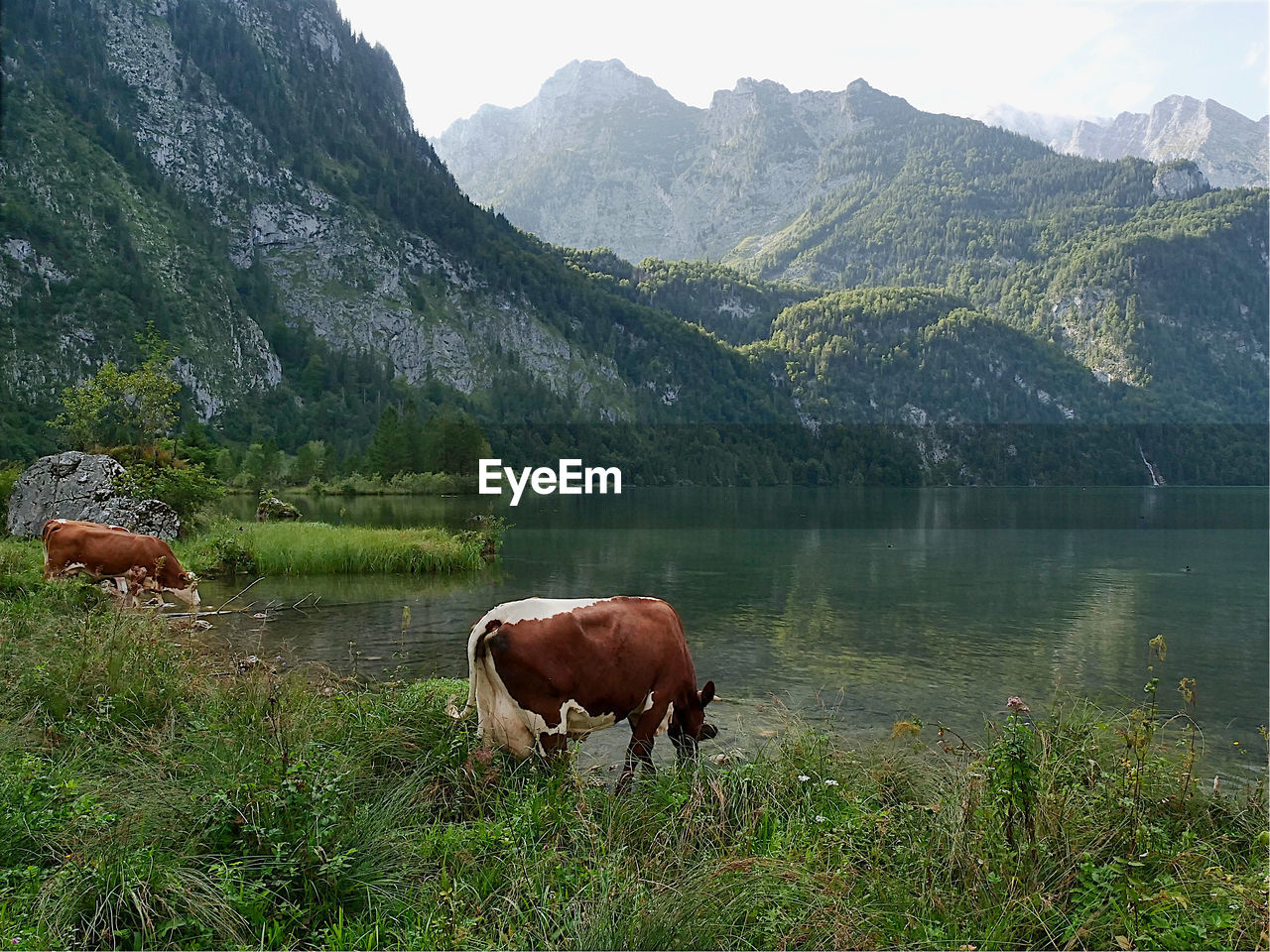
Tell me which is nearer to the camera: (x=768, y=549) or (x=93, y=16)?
(x=768, y=549)

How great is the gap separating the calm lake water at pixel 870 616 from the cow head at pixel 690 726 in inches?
84.6

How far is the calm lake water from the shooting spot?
666 inches

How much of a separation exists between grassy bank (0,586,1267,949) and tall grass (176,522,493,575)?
69.4ft

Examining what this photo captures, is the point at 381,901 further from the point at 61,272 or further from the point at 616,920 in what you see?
the point at 61,272

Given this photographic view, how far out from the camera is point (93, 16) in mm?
187500

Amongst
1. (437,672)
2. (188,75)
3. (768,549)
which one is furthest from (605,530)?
(188,75)

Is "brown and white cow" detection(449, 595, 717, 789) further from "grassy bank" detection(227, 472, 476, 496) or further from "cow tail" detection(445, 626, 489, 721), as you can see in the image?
"grassy bank" detection(227, 472, 476, 496)

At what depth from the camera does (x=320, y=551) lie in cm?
3144

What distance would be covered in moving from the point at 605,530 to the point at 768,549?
40.5 ft

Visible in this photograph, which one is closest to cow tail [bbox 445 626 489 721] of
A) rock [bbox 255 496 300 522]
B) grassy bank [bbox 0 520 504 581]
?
grassy bank [bbox 0 520 504 581]

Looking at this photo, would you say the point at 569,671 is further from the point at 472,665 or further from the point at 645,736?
the point at 645,736

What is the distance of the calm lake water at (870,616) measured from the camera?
16.9 m

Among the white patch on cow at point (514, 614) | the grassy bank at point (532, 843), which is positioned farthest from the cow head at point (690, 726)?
the white patch on cow at point (514, 614)

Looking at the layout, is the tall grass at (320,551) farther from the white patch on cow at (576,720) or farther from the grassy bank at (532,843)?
the white patch on cow at (576,720)
